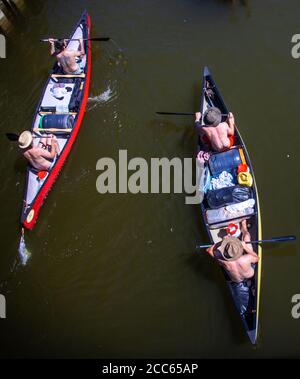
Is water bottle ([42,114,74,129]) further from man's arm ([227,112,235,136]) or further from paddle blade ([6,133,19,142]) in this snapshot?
man's arm ([227,112,235,136])

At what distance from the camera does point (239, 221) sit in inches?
372

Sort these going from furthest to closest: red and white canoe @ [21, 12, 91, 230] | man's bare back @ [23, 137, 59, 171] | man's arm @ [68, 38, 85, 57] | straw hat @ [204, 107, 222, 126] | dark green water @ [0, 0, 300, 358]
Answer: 1. man's arm @ [68, 38, 85, 57]
2. red and white canoe @ [21, 12, 91, 230]
3. man's bare back @ [23, 137, 59, 171]
4. straw hat @ [204, 107, 222, 126]
5. dark green water @ [0, 0, 300, 358]

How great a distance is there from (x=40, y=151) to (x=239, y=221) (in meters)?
5.02

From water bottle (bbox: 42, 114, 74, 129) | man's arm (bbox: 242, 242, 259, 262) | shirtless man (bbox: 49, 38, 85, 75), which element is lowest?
man's arm (bbox: 242, 242, 259, 262)

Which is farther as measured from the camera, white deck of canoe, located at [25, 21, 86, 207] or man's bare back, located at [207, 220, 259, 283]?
white deck of canoe, located at [25, 21, 86, 207]

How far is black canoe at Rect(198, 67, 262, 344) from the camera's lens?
8.72m

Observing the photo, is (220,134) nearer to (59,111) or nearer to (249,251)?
(249,251)

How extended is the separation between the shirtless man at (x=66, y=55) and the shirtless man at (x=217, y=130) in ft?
13.1

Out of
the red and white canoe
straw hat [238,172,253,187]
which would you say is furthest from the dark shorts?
the red and white canoe

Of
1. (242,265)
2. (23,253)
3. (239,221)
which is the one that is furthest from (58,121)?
(242,265)

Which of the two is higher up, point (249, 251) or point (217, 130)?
point (217, 130)
